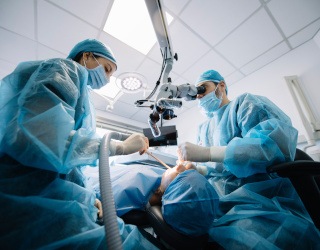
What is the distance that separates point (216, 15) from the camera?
1820 millimetres

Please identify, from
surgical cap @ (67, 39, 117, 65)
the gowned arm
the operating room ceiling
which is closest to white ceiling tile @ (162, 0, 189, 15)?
the operating room ceiling

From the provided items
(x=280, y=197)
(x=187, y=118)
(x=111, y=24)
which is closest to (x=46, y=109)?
(x=280, y=197)

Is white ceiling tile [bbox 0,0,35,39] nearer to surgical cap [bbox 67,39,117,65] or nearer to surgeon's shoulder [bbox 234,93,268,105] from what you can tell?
surgical cap [bbox 67,39,117,65]

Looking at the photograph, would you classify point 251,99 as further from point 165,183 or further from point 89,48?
point 89,48

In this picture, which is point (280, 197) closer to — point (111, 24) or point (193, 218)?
point (193, 218)

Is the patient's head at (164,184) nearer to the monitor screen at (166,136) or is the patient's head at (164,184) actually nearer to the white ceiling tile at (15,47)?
the monitor screen at (166,136)

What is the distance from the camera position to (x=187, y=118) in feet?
12.0

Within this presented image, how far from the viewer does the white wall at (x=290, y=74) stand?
209 centimetres

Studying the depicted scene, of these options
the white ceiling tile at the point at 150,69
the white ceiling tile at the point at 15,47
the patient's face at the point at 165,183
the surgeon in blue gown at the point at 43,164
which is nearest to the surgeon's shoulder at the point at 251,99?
the patient's face at the point at 165,183

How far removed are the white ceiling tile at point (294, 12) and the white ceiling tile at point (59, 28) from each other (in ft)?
6.77

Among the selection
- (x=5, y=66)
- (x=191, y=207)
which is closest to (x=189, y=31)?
(x=191, y=207)

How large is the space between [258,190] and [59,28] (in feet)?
7.92

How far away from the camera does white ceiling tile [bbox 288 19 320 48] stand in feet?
6.72

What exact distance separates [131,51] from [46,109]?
6.05ft
